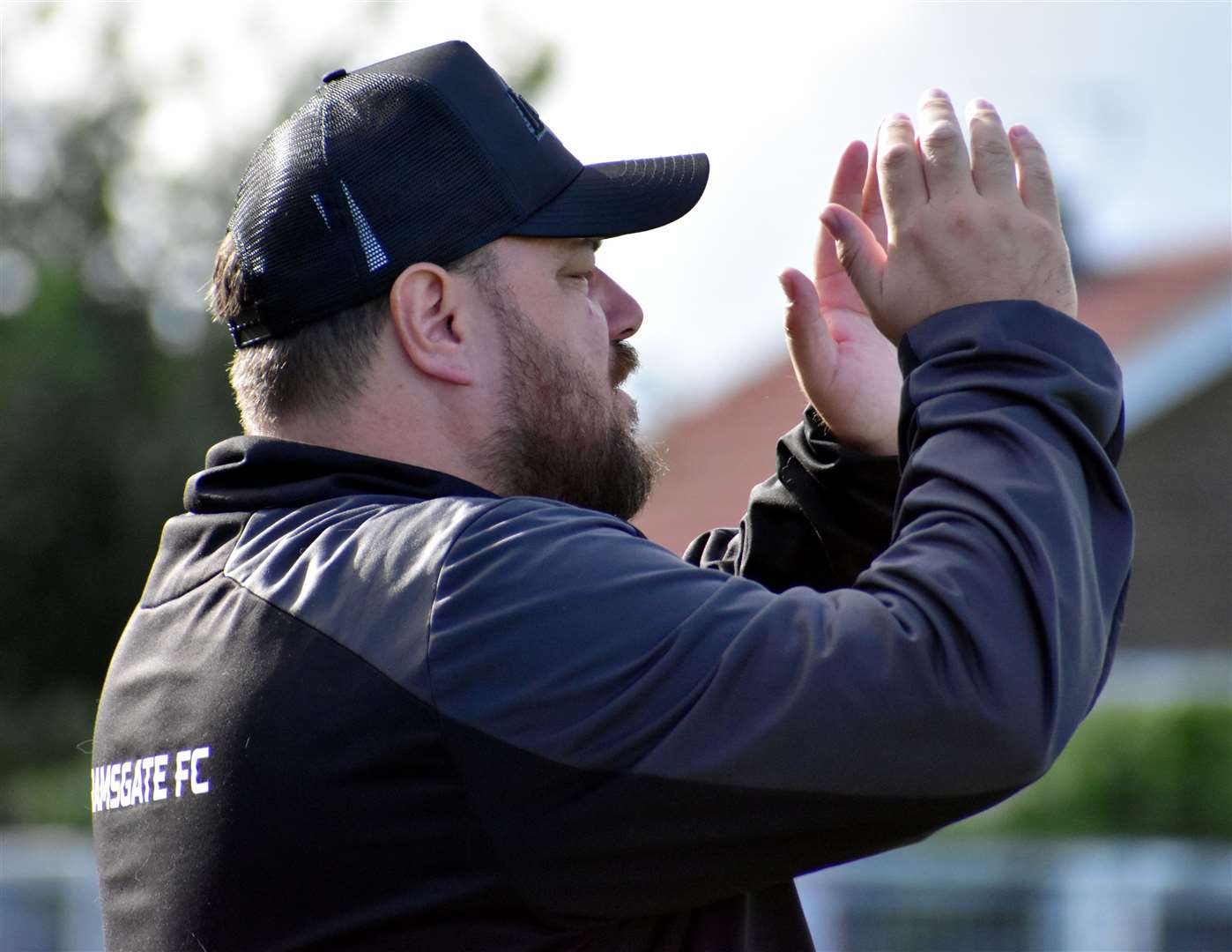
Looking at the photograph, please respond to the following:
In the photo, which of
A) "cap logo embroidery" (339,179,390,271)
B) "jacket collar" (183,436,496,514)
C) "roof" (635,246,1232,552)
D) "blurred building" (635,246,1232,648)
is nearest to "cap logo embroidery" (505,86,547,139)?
"cap logo embroidery" (339,179,390,271)

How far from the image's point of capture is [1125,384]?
33.4ft

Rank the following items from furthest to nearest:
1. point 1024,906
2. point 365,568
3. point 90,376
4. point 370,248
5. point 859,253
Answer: point 90,376 → point 1024,906 → point 370,248 → point 859,253 → point 365,568

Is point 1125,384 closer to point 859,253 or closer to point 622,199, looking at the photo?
point 622,199

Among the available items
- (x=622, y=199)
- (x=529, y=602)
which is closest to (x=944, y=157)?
(x=622, y=199)

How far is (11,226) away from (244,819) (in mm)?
17575

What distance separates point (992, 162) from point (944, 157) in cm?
5

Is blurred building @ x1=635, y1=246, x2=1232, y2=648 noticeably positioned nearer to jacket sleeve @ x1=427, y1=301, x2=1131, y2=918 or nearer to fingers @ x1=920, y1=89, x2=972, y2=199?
fingers @ x1=920, y1=89, x2=972, y2=199

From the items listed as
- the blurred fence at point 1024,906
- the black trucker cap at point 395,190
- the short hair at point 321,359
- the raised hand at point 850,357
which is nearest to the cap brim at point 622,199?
the black trucker cap at point 395,190

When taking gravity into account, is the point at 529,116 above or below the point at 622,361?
above

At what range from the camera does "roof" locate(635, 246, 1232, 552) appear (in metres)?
12.9

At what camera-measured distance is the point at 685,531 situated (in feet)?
45.9

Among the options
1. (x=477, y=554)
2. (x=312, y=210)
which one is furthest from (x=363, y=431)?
(x=477, y=554)

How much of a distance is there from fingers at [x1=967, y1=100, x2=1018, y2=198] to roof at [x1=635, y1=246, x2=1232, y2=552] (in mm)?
7657

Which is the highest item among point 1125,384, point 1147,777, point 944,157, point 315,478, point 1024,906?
point 944,157
